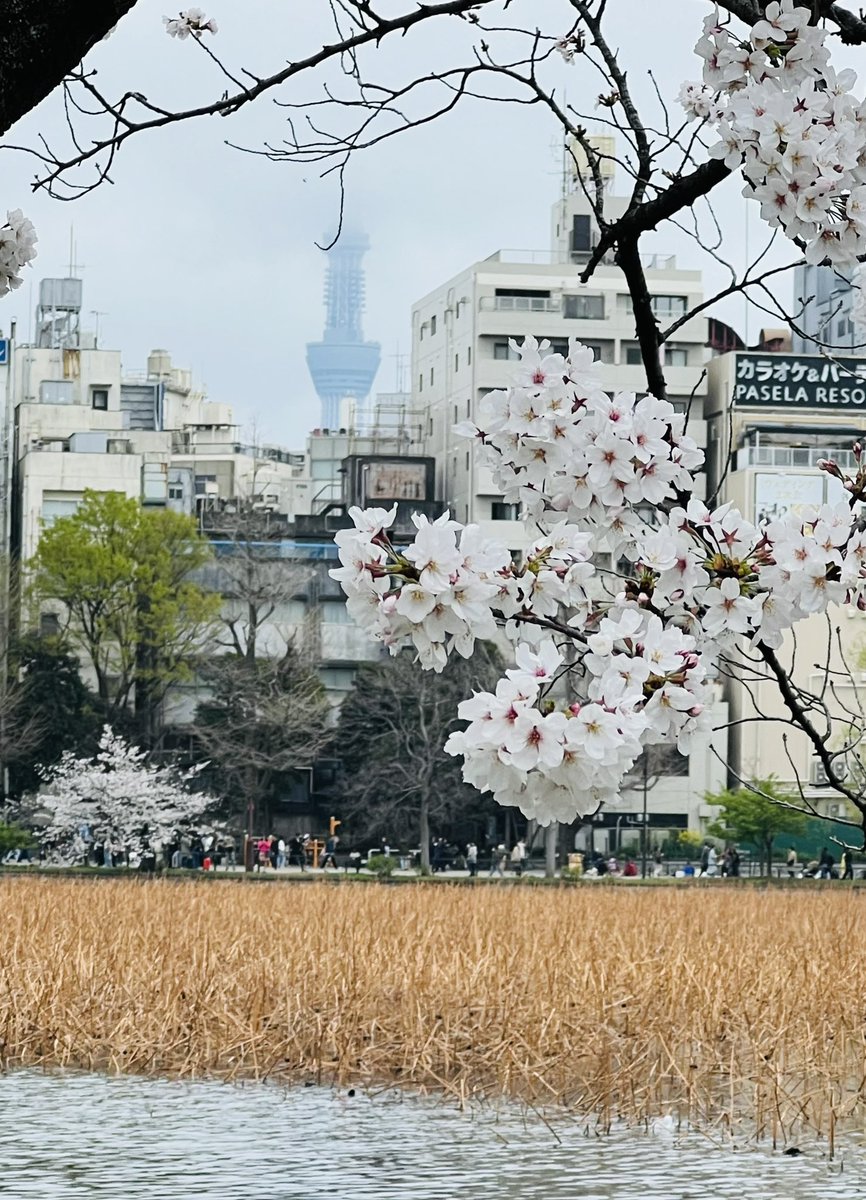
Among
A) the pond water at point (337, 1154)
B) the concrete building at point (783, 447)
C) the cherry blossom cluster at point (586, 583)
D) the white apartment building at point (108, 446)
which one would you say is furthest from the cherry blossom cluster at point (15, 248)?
the concrete building at point (783, 447)

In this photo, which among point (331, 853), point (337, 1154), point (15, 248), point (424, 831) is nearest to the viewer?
point (15, 248)

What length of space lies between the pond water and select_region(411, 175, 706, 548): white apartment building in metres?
54.7

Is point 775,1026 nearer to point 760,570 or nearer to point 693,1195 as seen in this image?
point 693,1195

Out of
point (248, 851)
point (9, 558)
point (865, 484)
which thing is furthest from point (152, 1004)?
point (9, 558)

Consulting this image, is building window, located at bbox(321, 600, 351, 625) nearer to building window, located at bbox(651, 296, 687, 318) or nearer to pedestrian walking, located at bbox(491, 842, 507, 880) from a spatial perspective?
pedestrian walking, located at bbox(491, 842, 507, 880)

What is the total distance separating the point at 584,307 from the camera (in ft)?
229

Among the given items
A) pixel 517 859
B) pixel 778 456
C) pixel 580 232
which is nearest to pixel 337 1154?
pixel 517 859

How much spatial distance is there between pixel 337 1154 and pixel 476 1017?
5.92ft

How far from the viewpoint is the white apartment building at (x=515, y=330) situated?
6794cm

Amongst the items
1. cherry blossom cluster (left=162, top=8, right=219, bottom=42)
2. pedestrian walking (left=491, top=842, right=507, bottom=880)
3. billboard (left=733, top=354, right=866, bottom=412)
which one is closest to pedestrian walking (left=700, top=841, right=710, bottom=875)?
pedestrian walking (left=491, top=842, right=507, bottom=880)

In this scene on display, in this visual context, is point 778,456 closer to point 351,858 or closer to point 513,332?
point 513,332

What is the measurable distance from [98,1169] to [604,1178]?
101 inches

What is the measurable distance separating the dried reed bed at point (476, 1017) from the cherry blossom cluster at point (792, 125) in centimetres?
760

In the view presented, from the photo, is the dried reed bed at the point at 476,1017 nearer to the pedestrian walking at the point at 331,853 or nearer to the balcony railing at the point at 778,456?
the pedestrian walking at the point at 331,853
